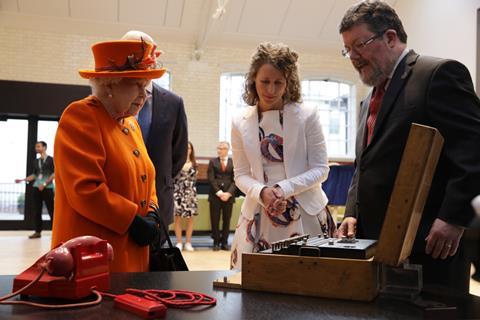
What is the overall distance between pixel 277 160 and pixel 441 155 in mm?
717

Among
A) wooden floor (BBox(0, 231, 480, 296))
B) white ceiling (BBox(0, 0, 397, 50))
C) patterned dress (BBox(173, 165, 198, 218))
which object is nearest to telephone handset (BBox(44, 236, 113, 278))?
wooden floor (BBox(0, 231, 480, 296))

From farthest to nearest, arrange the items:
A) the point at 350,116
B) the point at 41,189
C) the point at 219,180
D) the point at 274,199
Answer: the point at 350,116, the point at 41,189, the point at 219,180, the point at 274,199

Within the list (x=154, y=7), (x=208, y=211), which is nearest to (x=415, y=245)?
(x=208, y=211)

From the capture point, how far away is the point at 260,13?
10.1m

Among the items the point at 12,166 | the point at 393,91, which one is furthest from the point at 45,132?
the point at 393,91

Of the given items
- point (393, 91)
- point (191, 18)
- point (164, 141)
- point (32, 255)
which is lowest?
point (32, 255)

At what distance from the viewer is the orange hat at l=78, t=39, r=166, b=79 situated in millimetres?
1578

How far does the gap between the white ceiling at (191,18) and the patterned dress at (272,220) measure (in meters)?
7.51

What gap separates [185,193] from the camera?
7.04 meters

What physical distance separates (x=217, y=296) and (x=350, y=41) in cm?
110

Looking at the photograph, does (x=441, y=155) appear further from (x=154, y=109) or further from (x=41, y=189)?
(x=41, y=189)

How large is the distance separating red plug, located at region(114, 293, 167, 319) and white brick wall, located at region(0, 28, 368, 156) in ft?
31.6

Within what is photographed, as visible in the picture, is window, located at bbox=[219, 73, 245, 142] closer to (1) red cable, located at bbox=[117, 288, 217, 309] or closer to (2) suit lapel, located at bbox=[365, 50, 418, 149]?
(2) suit lapel, located at bbox=[365, 50, 418, 149]

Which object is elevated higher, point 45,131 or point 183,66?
point 183,66
